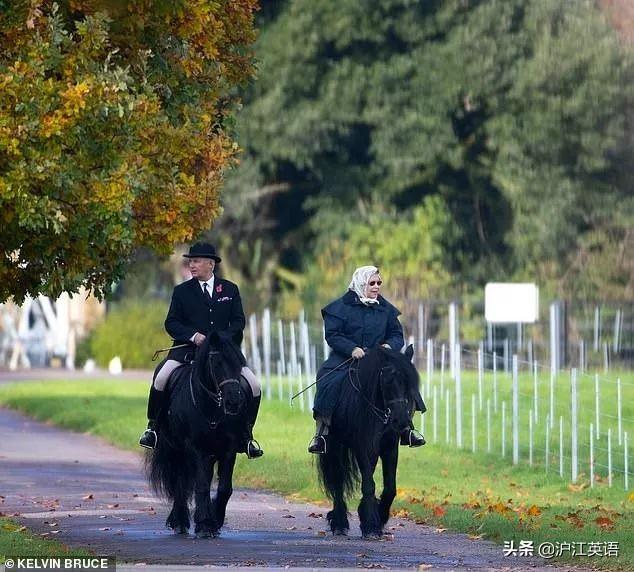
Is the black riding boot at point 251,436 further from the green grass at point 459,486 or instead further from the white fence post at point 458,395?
the white fence post at point 458,395

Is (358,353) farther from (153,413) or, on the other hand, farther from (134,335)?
(134,335)

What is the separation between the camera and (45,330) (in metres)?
62.6

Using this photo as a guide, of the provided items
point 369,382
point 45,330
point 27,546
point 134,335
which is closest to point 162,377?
point 369,382

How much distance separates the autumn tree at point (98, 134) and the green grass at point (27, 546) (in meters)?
2.01

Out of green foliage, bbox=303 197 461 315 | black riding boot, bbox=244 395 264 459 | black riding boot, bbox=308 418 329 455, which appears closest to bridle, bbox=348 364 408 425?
black riding boot, bbox=308 418 329 455

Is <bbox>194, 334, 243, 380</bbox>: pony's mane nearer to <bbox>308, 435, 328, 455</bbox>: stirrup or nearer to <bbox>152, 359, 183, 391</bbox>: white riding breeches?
<bbox>152, 359, 183, 391</bbox>: white riding breeches

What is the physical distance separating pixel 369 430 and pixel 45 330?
156 ft

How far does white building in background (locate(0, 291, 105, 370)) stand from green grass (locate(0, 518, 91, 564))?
43.8 meters

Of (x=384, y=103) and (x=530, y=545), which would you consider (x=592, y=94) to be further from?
(x=530, y=545)

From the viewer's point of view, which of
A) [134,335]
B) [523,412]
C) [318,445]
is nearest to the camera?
[318,445]

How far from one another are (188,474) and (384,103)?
36390 millimetres

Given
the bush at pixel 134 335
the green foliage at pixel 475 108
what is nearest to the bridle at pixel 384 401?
the green foliage at pixel 475 108

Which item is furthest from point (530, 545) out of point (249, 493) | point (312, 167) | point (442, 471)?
point (312, 167)

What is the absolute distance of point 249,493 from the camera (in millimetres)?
21234
